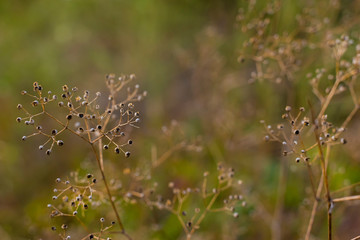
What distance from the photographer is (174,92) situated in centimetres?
483

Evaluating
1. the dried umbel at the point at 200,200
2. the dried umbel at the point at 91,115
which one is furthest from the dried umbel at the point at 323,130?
the dried umbel at the point at 91,115

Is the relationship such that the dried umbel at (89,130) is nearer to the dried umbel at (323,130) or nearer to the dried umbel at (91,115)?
the dried umbel at (91,115)

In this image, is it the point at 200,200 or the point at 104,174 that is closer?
the point at 104,174

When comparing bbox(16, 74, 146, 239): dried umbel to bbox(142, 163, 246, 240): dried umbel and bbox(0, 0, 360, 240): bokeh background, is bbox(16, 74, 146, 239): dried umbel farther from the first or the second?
bbox(0, 0, 360, 240): bokeh background

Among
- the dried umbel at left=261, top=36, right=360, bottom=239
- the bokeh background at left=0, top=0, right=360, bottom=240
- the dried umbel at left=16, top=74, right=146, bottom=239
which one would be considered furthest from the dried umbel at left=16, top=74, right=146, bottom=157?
the bokeh background at left=0, top=0, right=360, bottom=240

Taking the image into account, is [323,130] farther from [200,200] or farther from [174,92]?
[174,92]

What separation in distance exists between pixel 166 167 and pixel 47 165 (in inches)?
51.2

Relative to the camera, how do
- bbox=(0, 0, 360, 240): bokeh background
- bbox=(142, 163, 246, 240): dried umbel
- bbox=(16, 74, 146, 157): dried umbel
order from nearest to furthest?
bbox=(16, 74, 146, 157): dried umbel
bbox=(142, 163, 246, 240): dried umbel
bbox=(0, 0, 360, 240): bokeh background

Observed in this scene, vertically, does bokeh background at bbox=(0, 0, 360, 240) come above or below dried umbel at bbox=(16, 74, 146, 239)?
above

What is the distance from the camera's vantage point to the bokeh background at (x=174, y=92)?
8.08 ft

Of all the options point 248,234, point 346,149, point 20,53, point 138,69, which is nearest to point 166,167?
point 248,234

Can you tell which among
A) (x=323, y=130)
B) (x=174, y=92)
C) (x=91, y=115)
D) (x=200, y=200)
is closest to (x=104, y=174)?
(x=91, y=115)

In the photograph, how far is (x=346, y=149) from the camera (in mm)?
2648

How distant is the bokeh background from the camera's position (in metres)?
2.46
